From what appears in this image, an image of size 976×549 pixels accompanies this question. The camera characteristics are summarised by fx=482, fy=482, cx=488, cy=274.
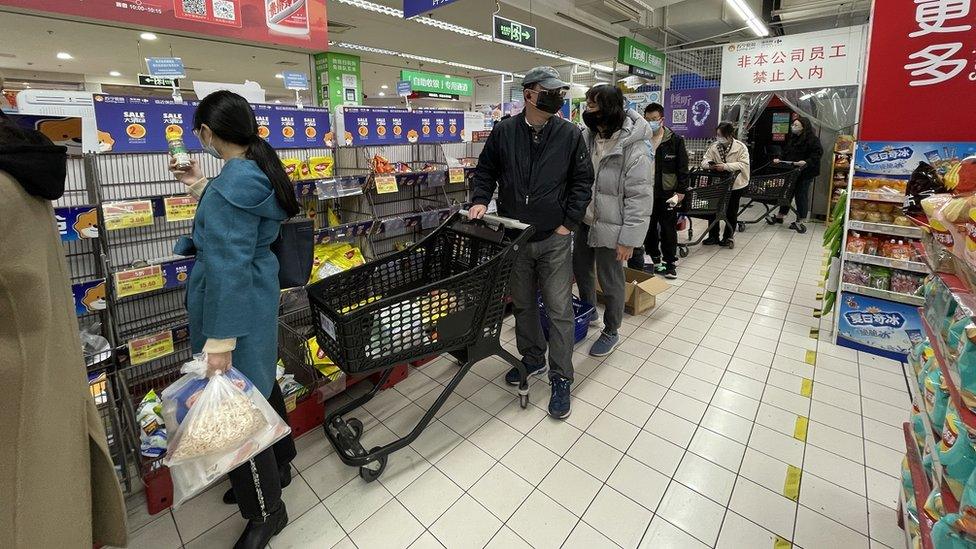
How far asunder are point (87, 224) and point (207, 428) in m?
1.10

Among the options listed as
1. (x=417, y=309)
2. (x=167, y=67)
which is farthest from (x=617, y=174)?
(x=167, y=67)

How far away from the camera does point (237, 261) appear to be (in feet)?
5.07

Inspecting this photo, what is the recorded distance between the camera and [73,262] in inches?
84.0

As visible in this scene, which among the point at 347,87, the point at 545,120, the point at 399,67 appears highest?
the point at 399,67

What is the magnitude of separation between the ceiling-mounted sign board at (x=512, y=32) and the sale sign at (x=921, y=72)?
11.4 feet

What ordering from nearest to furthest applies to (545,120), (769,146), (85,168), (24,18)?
(85,168) → (545,120) → (24,18) → (769,146)

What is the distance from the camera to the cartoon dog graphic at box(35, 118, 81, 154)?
1770 millimetres

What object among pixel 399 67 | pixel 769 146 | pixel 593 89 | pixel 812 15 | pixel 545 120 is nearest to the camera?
pixel 545 120

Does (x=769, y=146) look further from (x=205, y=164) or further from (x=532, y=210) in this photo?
(x=205, y=164)

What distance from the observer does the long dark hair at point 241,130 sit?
1565 mm

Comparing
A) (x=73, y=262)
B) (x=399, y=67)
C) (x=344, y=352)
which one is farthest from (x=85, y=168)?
(x=399, y=67)

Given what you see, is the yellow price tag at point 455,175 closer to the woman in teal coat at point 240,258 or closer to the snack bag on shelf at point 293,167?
the snack bag on shelf at point 293,167

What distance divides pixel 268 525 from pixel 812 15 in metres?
10.6

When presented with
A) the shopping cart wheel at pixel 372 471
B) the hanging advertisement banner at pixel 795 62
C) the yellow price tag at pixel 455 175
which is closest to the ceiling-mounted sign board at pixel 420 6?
the yellow price tag at pixel 455 175
